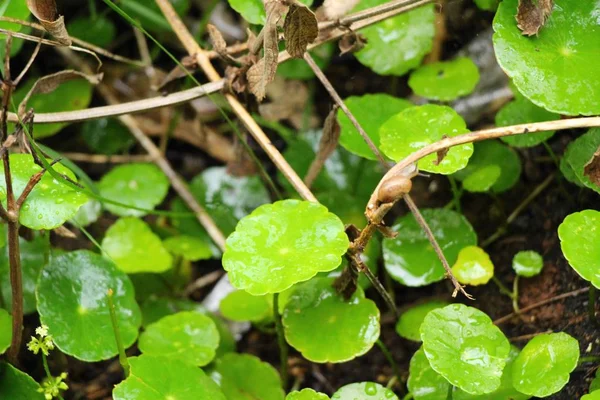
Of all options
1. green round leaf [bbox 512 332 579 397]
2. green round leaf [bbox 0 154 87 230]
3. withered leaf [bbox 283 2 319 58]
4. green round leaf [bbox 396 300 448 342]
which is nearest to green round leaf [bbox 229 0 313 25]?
withered leaf [bbox 283 2 319 58]

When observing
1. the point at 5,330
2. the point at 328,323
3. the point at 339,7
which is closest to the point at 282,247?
the point at 328,323

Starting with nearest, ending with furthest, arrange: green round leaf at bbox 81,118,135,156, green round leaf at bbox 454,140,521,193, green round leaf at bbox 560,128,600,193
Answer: green round leaf at bbox 560,128,600,193 < green round leaf at bbox 454,140,521,193 < green round leaf at bbox 81,118,135,156

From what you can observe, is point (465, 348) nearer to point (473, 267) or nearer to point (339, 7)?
point (473, 267)

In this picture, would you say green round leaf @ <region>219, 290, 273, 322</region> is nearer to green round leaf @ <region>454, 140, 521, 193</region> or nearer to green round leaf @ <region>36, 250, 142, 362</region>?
green round leaf @ <region>36, 250, 142, 362</region>

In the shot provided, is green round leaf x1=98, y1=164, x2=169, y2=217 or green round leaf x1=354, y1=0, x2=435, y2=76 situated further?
green round leaf x1=98, y1=164, x2=169, y2=217

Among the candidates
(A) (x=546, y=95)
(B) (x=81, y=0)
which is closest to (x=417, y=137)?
(A) (x=546, y=95)

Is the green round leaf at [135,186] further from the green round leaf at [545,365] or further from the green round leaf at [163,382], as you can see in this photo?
the green round leaf at [545,365]
